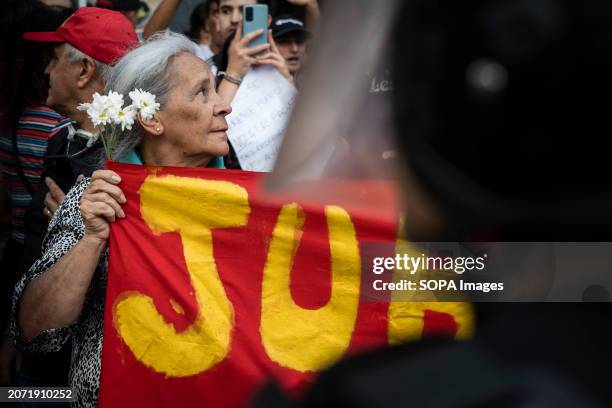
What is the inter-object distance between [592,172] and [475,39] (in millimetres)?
139

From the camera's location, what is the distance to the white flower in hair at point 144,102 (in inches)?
111

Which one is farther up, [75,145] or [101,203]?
[75,145]

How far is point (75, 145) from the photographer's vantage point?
320cm

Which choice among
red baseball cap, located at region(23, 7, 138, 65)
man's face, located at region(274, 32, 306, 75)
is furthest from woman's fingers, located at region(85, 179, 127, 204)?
man's face, located at region(274, 32, 306, 75)

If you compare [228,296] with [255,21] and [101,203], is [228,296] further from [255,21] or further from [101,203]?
[255,21]

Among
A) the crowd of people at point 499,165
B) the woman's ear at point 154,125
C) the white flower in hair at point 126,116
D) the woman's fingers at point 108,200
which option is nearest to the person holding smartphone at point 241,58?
the woman's ear at point 154,125

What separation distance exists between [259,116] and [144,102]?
0.83m

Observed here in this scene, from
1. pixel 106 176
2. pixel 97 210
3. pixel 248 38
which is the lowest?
pixel 97 210

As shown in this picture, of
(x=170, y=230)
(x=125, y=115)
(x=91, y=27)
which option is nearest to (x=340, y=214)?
(x=170, y=230)

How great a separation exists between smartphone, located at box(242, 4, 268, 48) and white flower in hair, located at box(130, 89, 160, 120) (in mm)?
1063

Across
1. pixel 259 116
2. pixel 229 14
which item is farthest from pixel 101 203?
pixel 229 14

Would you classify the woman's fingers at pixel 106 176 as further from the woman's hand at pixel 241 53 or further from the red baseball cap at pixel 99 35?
the woman's hand at pixel 241 53

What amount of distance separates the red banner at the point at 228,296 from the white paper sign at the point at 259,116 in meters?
0.58

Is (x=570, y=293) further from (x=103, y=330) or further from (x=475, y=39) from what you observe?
(x=103, y=330)
